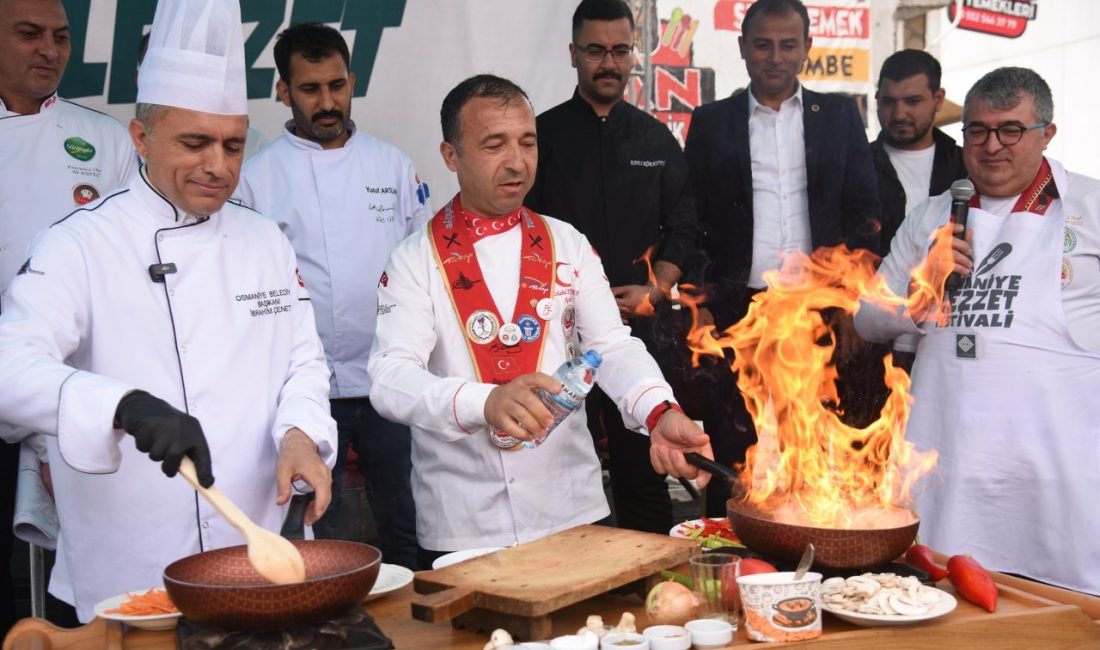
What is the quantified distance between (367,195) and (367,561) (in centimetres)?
258

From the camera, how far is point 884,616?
2277 mm

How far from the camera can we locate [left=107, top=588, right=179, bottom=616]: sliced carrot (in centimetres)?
235

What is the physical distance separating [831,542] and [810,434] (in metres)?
0.63

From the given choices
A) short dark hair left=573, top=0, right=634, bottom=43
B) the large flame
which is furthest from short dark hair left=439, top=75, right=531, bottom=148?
short dark hair left=573, top=0, right=634, bottom=43

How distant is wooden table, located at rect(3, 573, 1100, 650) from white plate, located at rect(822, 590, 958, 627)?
0.02 metres

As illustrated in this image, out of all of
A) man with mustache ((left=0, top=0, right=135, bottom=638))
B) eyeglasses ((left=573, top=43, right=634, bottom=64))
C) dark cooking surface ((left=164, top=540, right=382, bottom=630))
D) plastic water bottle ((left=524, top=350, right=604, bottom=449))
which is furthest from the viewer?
eyeglasses ((left=573, top=43, right=634, bottom=64))

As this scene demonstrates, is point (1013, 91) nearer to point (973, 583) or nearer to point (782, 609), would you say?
point (973, 583)

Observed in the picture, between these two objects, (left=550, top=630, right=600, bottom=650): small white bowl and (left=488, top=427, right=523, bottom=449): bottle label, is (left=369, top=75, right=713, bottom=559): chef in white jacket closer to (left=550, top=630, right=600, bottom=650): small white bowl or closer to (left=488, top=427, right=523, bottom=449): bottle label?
(left=488, top=427, right=523, bottom=449): bottle label

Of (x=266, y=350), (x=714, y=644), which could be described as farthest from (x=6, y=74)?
(x=714, y=644)

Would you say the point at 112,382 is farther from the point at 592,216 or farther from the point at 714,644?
the point at 592,216

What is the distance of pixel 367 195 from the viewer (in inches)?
186

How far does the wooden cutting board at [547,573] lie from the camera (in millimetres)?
2225

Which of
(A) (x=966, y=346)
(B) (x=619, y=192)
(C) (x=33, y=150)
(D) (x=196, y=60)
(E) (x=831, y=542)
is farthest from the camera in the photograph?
(B) (x=619, y=192)

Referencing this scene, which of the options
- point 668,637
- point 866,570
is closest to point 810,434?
point 866,570
